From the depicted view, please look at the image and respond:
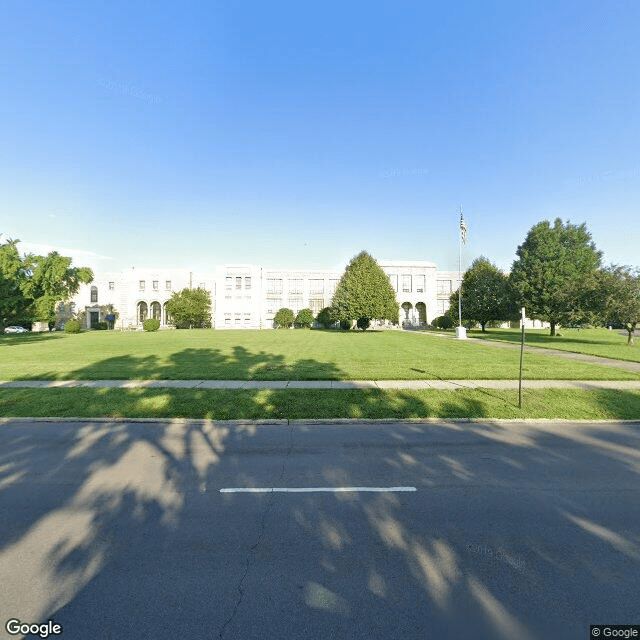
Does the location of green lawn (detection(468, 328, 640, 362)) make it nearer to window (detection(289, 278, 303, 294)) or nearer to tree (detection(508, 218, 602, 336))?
tree (detection(508, 218, 602, 336))

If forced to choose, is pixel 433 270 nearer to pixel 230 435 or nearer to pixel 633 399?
pixel 633 399

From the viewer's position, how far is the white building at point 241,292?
244ft

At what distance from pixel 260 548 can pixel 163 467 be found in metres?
2.81

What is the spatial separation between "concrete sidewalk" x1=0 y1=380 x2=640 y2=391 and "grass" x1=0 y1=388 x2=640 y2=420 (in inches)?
21.2

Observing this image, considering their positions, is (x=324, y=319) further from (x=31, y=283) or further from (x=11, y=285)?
(x=11, y=285)

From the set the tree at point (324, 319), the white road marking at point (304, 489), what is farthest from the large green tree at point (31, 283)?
the white road marking at point (304, 489)

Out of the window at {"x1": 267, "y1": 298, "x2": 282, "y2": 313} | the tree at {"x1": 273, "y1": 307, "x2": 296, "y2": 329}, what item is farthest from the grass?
the window at {"x1": 267, "y1": 298, "x2": 282, "y2": 313}

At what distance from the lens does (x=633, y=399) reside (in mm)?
9875

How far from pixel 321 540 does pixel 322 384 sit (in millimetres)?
8050

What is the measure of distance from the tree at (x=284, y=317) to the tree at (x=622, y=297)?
173 feet

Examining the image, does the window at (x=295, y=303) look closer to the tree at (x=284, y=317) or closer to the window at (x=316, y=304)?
the window at (x=316, y=304)

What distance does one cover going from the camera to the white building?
74438mm

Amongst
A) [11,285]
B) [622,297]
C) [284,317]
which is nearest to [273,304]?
[284,317]

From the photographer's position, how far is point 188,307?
65.5m
